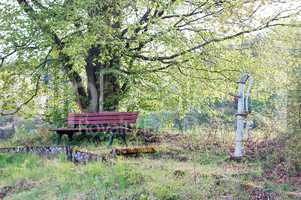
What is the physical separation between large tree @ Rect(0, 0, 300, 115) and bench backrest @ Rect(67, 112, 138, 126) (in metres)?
1.36

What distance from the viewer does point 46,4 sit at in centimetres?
1123

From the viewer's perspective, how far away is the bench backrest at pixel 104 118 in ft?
34.0

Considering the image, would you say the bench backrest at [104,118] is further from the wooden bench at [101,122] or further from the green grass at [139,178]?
the green grass at [139,178]

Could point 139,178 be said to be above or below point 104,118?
below

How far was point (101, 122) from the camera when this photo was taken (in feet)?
34.7

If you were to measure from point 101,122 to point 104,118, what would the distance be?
0.13 m

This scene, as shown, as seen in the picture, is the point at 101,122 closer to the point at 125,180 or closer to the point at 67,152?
the point at 67,152

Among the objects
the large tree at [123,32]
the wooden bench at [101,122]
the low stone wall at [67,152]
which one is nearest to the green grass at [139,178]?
the low stone wall at [67,152]

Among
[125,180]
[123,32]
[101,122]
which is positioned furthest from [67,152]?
[123,32]

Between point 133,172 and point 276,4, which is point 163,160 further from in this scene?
point 276,4

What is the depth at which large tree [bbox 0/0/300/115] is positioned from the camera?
10.5 meters

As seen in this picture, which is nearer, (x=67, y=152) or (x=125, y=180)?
(x=125, y=180)

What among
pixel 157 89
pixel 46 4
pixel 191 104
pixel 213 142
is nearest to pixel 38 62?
pixel 46 4

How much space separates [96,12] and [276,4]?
4753 mm
